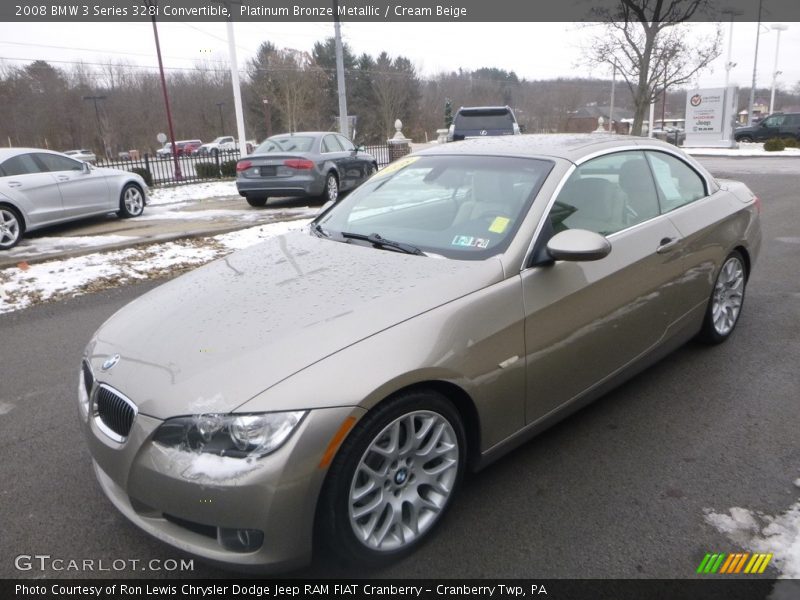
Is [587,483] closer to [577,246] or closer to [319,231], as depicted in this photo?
[577,246]

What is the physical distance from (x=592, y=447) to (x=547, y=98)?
69.9 meters

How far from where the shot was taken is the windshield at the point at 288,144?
12.5 metres

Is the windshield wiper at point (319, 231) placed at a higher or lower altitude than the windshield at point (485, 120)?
lower

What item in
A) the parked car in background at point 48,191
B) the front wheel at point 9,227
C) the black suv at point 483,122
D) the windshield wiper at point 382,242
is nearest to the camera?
the windshield wiper at point 382,242

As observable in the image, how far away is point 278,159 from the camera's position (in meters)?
12.2

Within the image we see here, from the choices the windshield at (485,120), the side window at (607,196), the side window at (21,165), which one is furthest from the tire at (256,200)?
the side window at (607,196)

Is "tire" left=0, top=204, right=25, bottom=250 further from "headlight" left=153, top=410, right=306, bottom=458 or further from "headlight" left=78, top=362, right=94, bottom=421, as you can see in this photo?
"headlight" left=153, top=410, right=306, bottom=458

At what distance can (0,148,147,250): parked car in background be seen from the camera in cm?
897

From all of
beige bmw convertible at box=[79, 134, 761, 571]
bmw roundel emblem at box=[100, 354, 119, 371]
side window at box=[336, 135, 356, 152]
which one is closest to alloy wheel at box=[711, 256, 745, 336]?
beige bmw convertible at box=[79, 134, 761, 571]

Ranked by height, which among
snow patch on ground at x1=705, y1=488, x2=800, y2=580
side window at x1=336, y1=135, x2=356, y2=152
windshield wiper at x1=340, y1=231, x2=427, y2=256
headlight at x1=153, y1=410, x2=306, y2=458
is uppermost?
side window at x1=336, y1=135, x2=356, y2=152

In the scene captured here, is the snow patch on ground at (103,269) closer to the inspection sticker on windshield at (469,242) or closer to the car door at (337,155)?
the car door at (337,155)

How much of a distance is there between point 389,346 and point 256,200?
11.2m

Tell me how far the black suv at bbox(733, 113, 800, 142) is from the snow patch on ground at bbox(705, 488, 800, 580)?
123 ft

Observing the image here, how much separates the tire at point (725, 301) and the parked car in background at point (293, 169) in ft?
26.7
